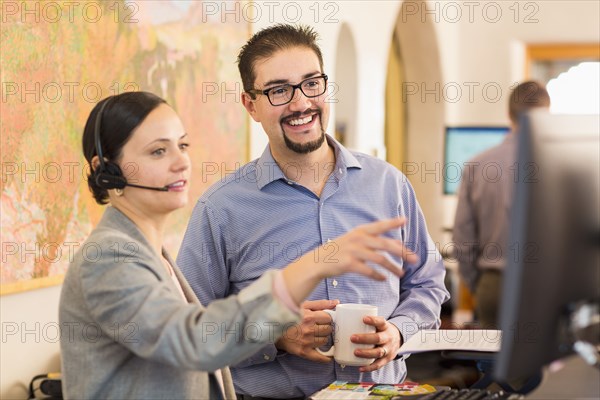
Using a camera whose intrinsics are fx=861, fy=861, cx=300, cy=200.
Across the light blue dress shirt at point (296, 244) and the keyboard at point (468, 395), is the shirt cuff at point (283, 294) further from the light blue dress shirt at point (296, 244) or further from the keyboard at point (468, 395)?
the light blue dress shirt at point (296, 244)

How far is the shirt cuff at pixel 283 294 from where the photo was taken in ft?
4.17

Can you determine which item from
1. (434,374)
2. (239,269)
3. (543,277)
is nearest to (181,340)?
(543,277)

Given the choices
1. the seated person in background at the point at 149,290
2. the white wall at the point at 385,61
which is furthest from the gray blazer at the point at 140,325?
the white wall at the point at 385,61

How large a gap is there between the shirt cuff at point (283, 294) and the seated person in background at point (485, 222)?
3390 millimetres

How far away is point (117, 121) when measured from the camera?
1.41 meters

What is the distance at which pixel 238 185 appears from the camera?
7.11ft

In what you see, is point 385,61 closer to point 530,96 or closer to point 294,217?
point 530,96

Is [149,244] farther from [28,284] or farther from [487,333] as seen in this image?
[28,284]

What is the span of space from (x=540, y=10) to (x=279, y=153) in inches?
256

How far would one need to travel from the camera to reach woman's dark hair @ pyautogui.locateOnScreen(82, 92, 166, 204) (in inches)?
55.5

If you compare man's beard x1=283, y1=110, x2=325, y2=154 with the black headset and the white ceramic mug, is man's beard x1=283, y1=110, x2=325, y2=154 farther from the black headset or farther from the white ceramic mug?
the black headset

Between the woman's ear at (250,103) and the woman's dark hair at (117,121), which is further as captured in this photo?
the woman's ear at (250,103)

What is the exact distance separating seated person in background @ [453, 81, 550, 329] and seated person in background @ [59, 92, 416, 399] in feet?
10.9

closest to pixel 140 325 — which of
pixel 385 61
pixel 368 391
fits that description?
pixel 368 391
